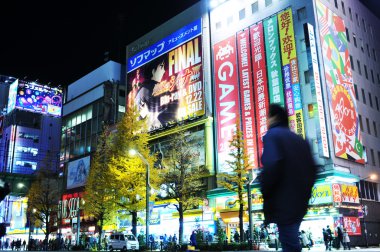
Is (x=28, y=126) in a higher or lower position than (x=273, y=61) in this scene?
higher

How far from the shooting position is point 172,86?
129 feet

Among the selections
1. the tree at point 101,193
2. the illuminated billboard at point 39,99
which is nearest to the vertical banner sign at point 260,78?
the tree at point 101,193

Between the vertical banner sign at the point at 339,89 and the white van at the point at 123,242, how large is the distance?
1644cm

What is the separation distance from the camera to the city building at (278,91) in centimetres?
2772

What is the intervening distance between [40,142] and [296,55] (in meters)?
68.5

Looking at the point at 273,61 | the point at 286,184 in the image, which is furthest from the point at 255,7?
the point at 286,184

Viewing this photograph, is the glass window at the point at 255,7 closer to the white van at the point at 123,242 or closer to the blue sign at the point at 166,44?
the blue sign at the point at 166,44

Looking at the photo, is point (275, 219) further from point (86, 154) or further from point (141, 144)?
point (86, 154)

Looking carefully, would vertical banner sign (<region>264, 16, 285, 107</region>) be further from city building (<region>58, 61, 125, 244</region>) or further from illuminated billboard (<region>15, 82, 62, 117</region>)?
illuminated billboard (<region>15, 82, 62, 117</region>)

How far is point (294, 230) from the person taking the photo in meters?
3.30

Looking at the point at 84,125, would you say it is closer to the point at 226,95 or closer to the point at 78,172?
the point at 78,172

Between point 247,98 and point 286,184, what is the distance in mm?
29140

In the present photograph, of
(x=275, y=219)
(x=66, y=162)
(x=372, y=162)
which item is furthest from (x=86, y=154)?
(x=275, y=219)

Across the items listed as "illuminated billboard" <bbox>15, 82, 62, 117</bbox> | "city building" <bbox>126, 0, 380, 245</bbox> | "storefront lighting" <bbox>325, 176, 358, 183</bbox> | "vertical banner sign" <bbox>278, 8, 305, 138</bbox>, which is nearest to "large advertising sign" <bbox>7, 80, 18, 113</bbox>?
"illuminated billboard" <bbox>15, 82, 62, 117</bbox>
